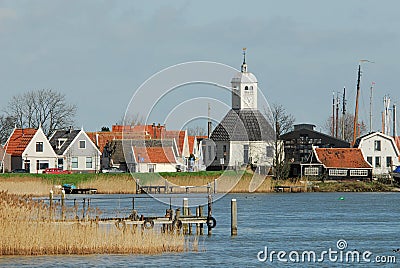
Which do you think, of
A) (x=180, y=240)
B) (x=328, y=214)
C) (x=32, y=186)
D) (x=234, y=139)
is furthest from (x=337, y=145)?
(x=180, y=240)

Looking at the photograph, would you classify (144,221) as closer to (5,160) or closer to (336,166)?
(336,166)

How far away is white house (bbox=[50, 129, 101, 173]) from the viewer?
3327 inches

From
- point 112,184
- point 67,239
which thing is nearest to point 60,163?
point 112,184

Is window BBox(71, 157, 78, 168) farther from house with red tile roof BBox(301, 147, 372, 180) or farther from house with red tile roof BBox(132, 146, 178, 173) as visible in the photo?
house with red tile roof BBox(301, 147, 372, 180)

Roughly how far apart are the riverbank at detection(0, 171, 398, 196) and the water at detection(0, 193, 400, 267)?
610 cm

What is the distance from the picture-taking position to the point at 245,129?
70312mm

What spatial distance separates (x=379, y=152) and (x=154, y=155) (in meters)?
21.0

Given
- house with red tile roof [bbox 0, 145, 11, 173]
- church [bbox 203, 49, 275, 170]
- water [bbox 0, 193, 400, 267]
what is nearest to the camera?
water [bbox 0, 193, 400, 267]

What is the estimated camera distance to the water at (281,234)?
2642 cm

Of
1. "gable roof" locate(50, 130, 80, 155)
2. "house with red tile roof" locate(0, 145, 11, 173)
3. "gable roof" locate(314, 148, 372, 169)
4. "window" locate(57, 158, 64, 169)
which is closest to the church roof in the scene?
Answer: "gable roof" locate(314, 148, 372, 169)

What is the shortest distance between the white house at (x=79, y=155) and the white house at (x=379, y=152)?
24.2m

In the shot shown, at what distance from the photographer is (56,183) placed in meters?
68.6

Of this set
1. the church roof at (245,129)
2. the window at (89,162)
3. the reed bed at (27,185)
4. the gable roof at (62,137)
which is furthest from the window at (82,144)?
the reed bed at (27,185)

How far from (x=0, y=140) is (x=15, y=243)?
69.7 meters
